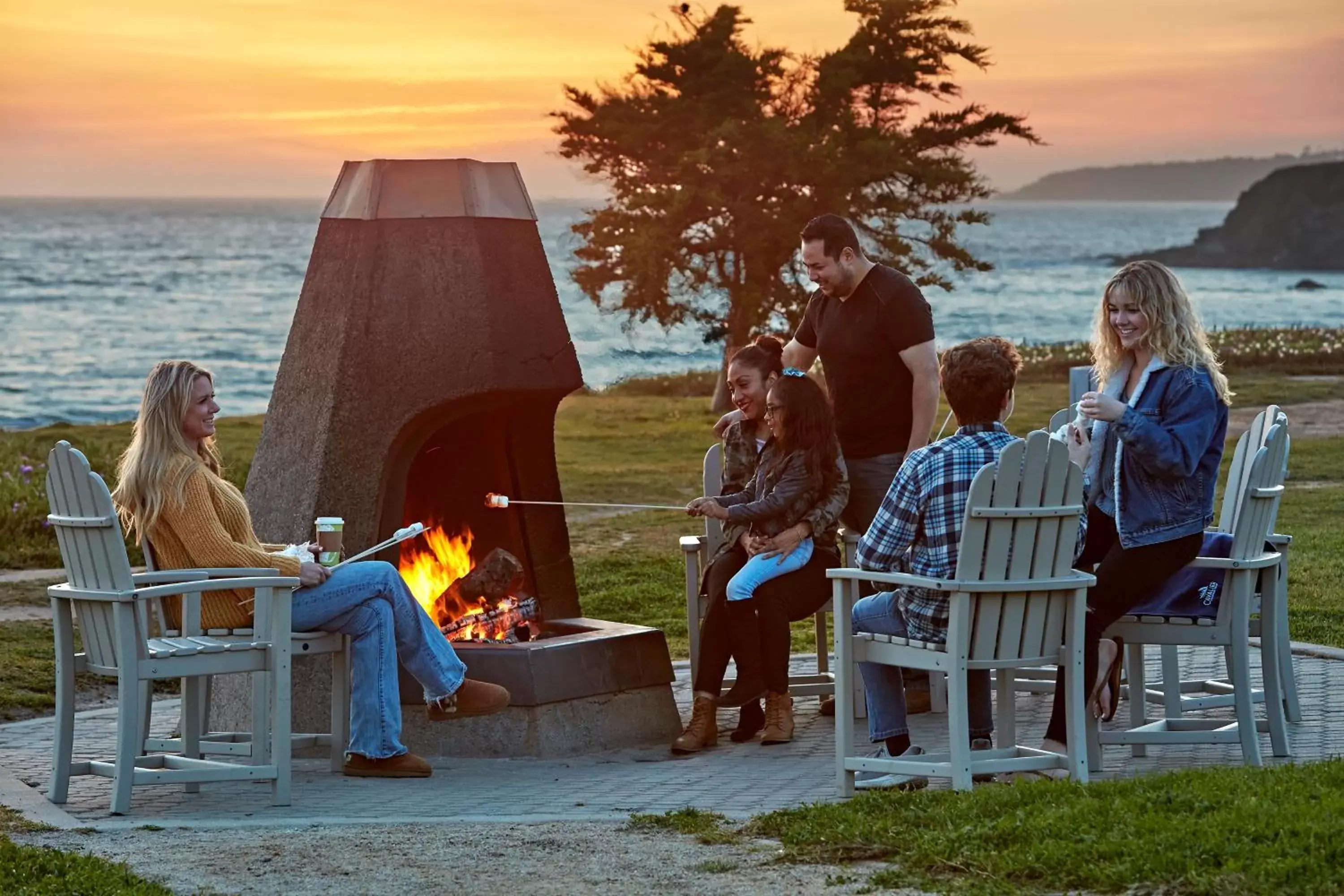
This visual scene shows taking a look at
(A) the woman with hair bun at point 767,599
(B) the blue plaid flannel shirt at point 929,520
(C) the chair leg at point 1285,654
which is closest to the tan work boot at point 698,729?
(A) the woman with hair bun at point 767,599

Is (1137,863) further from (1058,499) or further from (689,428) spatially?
(689,428)

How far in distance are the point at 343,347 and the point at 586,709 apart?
68.8 inches

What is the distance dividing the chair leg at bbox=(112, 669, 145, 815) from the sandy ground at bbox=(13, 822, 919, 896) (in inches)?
15.1

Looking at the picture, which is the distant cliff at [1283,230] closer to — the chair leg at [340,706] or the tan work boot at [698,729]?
the tan work boot at [698,729]

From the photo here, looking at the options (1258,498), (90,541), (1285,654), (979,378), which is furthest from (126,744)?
(1285,654)

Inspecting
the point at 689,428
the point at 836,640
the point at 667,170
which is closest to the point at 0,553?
the point at 836,640

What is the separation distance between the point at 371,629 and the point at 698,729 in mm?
1381

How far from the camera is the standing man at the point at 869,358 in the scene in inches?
296

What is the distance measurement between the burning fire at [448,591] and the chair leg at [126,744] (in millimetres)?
1615

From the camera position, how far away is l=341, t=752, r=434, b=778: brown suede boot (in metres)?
6.87

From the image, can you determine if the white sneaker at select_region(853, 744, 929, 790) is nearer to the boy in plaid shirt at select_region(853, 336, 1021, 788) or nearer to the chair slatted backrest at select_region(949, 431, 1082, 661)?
the boy in plaid shirt at select_region(853, 336, 1021, 788)

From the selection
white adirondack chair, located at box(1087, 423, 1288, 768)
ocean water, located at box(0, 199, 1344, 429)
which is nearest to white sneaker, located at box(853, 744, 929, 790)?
white adirondack chair, located at box(1087, 423, 1288, 768)

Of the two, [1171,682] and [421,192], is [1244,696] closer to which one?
[1171,682]

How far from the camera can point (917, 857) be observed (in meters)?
4.98
